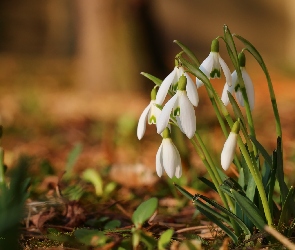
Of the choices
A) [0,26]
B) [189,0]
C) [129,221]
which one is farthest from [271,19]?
[129,221]

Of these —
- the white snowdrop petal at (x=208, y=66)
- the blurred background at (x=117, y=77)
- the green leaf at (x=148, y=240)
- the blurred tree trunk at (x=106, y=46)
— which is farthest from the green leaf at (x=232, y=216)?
the blurred tree trunk at (x=106, y=46)

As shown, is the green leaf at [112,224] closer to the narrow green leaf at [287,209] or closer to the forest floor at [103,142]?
the forest floor at [103,142]

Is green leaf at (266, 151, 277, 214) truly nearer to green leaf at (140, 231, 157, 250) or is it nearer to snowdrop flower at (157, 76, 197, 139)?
snowdrop flower at (157, 76, 197, 139)

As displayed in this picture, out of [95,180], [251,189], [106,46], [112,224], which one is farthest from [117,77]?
[251,189]

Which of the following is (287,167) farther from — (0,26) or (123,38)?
(0,26)

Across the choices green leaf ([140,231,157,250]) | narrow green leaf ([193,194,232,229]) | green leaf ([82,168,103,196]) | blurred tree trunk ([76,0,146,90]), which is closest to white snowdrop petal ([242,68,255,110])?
narrow green leaf ([193,194,232,229])

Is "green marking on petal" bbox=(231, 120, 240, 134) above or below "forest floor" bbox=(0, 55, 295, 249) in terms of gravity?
above
